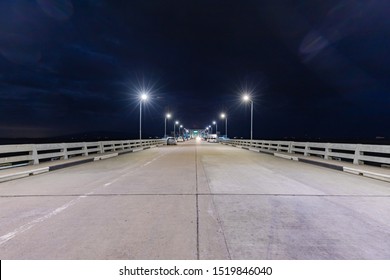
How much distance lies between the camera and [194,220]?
5.32m

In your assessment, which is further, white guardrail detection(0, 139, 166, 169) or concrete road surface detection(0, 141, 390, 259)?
white guardrail detection(0, 139, 166, 169)

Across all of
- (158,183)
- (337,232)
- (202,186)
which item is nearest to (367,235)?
(337,232)

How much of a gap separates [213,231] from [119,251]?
1604 millimetres

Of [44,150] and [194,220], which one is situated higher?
[44,150]

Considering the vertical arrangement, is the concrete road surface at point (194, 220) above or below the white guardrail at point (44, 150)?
below

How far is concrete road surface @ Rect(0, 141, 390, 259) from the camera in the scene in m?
3.96

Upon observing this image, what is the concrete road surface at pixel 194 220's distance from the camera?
3959 mm

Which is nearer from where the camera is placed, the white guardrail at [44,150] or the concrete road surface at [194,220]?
the concrete road surface at [194,220]

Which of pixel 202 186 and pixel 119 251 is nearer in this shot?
pixel 119 251

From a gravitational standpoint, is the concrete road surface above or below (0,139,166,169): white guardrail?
below

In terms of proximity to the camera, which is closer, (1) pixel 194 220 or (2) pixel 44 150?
(1) pixel 194 220

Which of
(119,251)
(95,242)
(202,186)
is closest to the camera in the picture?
(119,251)

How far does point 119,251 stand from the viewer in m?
3.92

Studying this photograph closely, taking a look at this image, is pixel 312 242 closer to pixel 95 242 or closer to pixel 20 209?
pixel 95 242
